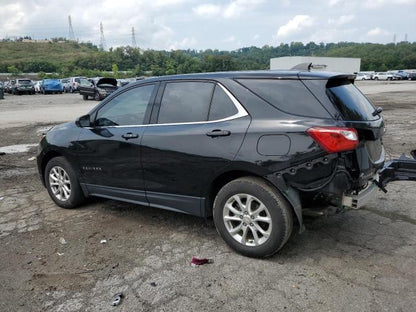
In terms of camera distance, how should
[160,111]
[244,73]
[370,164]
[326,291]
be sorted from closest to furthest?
[326,291]
[370,164]
[244,73]
[160,111]

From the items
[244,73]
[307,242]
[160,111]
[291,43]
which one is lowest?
[307,242]

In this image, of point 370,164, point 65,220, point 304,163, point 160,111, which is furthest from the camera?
point 65,220

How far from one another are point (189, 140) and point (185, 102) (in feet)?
1.53

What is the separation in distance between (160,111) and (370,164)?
7.26 ft

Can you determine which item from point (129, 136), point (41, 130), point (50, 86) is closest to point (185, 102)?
point (129, 136)

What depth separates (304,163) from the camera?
10.9ft

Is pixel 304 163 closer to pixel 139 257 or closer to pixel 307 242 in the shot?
pixel 307 242

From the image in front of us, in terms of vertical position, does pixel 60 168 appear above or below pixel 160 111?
below

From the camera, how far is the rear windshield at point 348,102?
3.44 metres

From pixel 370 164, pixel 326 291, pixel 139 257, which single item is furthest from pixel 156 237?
pixel 370 164

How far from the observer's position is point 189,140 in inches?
152

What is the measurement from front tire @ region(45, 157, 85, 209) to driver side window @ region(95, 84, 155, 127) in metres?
0.81

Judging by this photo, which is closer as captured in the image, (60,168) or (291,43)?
(60,168)

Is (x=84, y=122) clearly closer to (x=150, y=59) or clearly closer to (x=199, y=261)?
(x=199, y=261)
